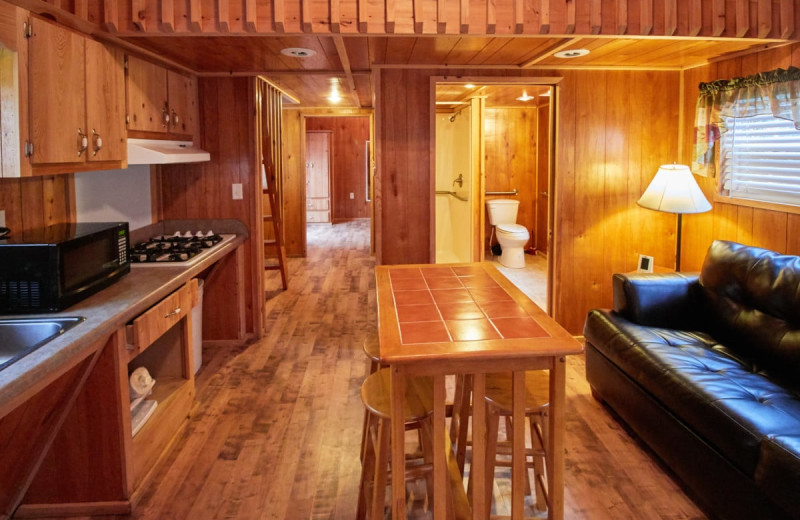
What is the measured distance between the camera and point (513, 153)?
8.46 meters

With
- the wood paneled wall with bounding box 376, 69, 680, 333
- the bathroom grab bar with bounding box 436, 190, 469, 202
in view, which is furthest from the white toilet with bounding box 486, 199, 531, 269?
the wood paneled wall with bounding box 376, 69, 680, 333

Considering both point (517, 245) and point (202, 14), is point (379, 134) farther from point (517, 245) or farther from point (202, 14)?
point (517, 245)

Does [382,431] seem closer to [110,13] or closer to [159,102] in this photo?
[110,13]

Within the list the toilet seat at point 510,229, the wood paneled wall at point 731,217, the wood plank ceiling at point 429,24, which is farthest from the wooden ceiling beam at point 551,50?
the toilet seat at point 510,229

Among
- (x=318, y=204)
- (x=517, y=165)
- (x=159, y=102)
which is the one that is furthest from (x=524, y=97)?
(x=318, y=204)

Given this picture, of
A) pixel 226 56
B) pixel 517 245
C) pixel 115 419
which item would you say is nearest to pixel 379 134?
pixel 226 56

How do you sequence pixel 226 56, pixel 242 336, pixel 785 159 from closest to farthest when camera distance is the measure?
1. pixel 785 159
2. pixel 226 56
3. pixel 242 336

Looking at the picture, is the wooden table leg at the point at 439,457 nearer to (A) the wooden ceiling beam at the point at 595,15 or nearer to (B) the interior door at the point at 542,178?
(A) the wooden ceiling beam at the point at 595,15

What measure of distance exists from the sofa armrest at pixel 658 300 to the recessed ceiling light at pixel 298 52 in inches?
86.4

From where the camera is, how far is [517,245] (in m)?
7.61

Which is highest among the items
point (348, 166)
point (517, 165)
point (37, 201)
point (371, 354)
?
point (348, 166)

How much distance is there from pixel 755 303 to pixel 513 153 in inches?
225

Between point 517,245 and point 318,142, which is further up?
point 318,142

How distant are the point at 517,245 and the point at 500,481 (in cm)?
513
